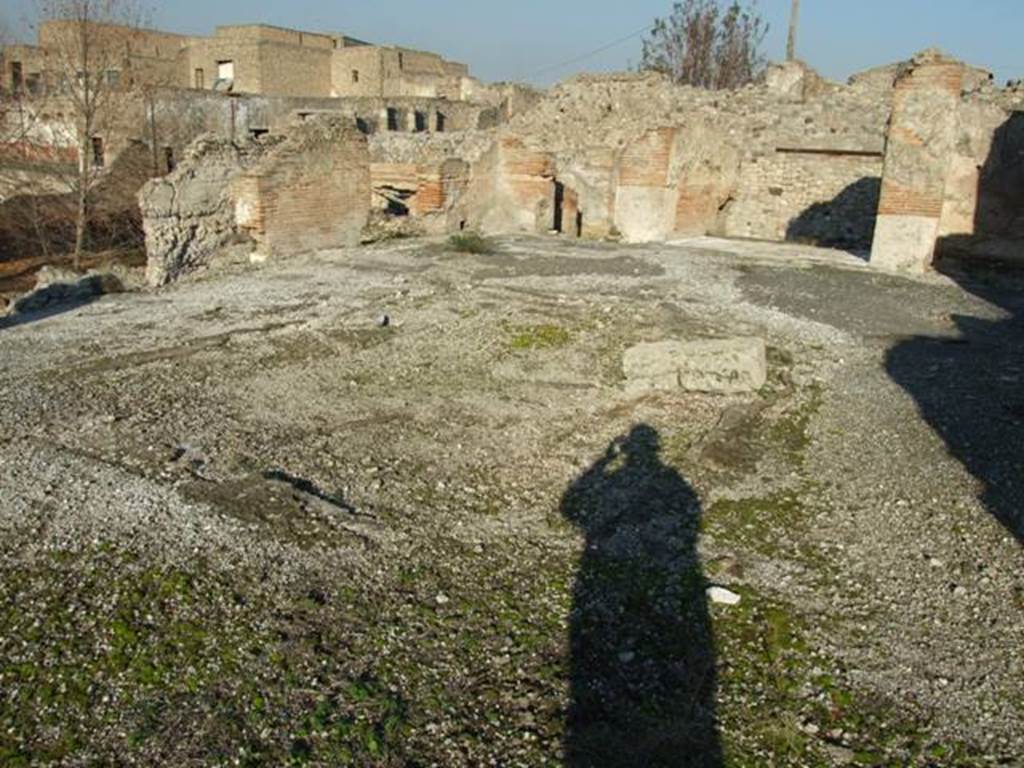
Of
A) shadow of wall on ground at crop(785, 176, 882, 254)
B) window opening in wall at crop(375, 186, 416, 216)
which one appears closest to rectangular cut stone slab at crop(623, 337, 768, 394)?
window opening in wall at crop(375, 186, 416, 216)

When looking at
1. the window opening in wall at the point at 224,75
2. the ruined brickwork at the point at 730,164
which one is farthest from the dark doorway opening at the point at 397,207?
the window opening in wall at the point at 224,75

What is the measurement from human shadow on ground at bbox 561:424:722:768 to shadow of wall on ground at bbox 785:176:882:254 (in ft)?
41.2

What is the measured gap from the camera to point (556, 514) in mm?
4340

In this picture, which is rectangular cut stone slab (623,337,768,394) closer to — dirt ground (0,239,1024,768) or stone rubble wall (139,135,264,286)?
dirt ground (0,239,1024,768)

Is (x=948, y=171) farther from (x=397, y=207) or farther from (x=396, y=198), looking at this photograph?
(x=397, y=207)

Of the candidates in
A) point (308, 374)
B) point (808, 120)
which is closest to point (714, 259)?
point (808, 120)

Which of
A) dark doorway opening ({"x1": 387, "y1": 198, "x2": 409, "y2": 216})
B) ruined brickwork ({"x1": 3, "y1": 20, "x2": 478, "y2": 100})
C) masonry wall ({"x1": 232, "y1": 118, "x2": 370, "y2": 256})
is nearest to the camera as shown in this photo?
masonry wall ({"x1": 232, "y1": 118, "x2": 370, "y2": 256})

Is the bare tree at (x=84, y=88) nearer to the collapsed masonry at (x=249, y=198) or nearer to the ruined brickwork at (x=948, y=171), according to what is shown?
the collapsed masonry at (x=249, y=198)

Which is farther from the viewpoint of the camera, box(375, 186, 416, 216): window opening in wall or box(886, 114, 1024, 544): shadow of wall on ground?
box(375, 186, 416, 216): window opening in wall

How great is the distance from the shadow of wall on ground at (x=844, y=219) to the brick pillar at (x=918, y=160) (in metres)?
3.76

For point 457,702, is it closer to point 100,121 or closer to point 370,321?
point 370,321

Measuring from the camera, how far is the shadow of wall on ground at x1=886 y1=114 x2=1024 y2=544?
16.3ft

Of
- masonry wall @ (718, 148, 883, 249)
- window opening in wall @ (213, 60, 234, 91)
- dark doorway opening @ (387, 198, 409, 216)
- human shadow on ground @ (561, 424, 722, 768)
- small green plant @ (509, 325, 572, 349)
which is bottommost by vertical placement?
human shadow on ground @ (561, 424, 722, 768)

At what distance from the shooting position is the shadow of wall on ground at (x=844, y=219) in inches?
613
